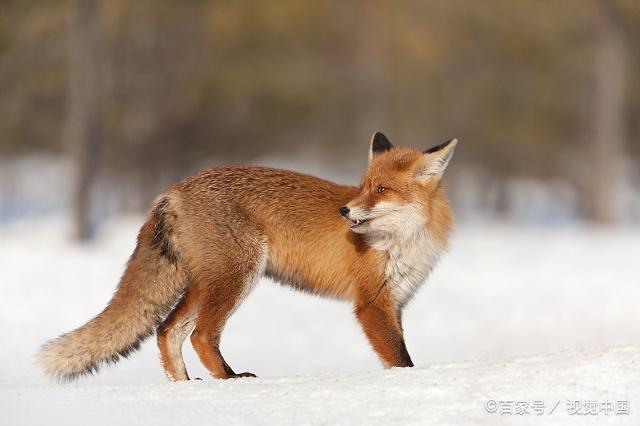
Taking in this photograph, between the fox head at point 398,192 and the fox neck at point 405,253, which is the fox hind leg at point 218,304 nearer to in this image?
the fox head at point 398,192

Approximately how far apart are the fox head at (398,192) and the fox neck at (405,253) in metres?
0.01

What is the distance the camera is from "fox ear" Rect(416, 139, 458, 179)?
7.10m

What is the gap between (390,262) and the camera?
7023 mm

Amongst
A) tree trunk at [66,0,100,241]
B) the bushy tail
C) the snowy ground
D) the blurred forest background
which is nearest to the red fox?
the bushy tail

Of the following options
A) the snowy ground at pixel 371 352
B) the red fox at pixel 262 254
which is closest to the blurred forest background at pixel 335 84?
the snowy ground at pixel 371 352

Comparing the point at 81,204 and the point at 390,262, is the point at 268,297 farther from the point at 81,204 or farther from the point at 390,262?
the point at 390,262

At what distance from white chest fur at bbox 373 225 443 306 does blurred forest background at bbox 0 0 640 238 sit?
16565 mm

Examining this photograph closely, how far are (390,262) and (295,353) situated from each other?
444cm

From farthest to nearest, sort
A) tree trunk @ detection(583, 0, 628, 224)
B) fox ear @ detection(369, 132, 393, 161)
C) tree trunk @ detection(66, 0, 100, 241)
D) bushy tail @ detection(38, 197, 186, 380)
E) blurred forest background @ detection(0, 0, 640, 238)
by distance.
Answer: blurred forest background @ detection(0, 0, 640, 238)
tree trunk @ detection(583, 0, 628, 224)
tree trunk @ detection(66, 0, 100, 241)
fox ear @ detection(369, 132, 393, 161)
bushy tail @ detection(38, 197, 186, 380)

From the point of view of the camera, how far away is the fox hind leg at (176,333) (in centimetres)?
694

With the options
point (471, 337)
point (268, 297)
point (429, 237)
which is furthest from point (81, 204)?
point (429, 237)

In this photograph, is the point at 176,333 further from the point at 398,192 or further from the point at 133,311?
the point at 398,192

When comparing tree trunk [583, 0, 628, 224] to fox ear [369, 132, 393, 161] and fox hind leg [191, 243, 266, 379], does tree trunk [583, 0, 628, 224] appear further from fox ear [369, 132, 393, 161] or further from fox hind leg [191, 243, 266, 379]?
fox hind leg [191, 243, 266, 379]

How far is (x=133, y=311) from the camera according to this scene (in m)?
6.76
